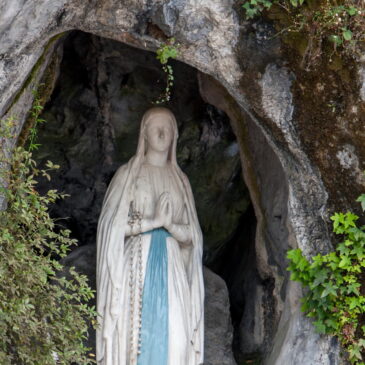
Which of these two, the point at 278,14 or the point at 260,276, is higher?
the point at 278,14

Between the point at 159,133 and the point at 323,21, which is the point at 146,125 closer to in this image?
the point at 159,133

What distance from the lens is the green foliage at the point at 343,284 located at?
529 centimetres

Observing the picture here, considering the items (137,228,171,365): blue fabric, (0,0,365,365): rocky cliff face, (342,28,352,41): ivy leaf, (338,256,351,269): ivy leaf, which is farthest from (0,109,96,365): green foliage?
(342,28,352,41): ivy leaf

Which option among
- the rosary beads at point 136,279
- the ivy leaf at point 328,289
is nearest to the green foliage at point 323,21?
the ivy leaf at point 328,289

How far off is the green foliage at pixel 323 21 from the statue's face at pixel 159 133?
0.99m

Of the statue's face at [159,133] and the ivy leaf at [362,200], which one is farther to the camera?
the statue's face at [159,133]

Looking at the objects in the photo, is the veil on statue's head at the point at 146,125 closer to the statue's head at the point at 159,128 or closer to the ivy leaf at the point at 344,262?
the statue's head at the point at 159,128

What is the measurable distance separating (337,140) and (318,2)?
695mm

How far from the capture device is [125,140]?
6.83 metres

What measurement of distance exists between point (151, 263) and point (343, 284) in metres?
1.08

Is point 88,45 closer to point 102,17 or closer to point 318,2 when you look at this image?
point 102,17

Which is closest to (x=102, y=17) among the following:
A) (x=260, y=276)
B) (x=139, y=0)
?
(x=139, y=0)

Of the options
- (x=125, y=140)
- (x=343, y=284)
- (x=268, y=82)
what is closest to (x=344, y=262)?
(x=343, y=284)

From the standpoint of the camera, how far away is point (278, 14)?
17.5ft
